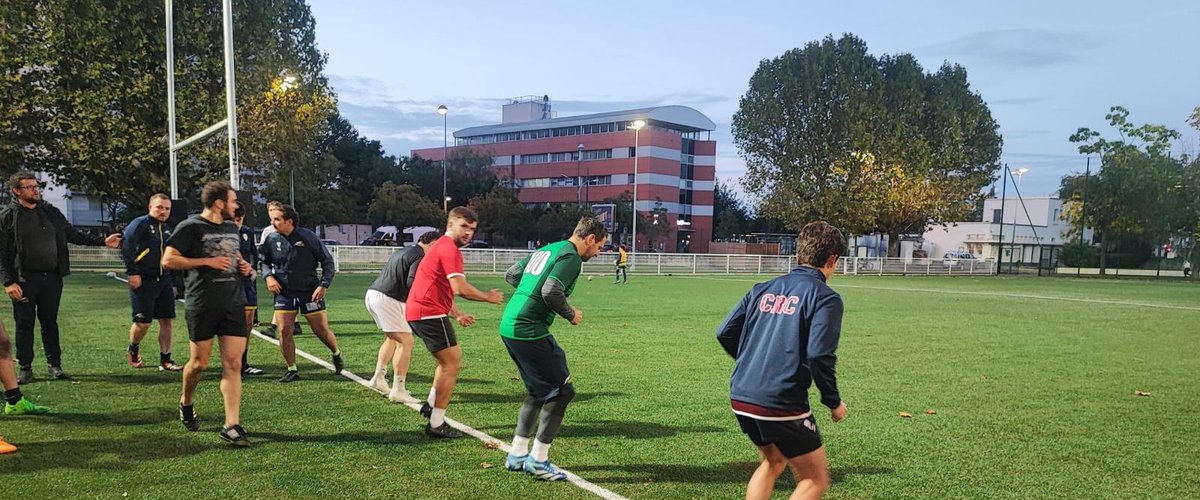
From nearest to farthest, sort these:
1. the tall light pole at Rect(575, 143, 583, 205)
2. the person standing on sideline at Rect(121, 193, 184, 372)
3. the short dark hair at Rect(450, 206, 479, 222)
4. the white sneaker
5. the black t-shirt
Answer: the black t-shirt < the short dark hair at Rect(450, 206, 479, 222) < the white sneaker < the person standing on sideline at Rect(121, 193, 184, 372) < the tall light pole at Rect(575, 143, 583, 205)

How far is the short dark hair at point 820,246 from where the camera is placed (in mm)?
3176

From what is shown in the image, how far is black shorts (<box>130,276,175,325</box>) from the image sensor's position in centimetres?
735

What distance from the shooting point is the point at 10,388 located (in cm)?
546

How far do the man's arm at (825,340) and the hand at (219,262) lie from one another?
158 inches

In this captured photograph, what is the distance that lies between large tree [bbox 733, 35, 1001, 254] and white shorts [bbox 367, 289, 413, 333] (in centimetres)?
3768

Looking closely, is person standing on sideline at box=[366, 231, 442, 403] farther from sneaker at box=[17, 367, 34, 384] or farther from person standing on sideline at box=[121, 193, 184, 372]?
sneaker at box=[17, 367, 34, 384]

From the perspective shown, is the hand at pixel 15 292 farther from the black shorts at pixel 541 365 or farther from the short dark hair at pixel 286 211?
the black shorts at pixel 541 365

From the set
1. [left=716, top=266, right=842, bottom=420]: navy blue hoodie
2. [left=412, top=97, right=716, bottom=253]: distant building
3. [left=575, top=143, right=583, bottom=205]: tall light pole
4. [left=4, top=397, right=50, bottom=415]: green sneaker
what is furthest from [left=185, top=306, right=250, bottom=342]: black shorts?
[left=575, top=143, right=583, bottom=205]: tall light pole

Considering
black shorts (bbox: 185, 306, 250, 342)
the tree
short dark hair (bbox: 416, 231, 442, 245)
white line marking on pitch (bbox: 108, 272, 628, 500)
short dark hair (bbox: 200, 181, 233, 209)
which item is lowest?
white line marking on pitch (bbox: 108, 272, 628, 500)

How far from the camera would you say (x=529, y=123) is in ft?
262

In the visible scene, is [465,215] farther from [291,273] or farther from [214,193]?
[291,273]

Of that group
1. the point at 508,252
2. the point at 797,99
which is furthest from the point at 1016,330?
the point at 797,99

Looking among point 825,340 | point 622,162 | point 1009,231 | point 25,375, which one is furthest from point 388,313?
point 1009,231

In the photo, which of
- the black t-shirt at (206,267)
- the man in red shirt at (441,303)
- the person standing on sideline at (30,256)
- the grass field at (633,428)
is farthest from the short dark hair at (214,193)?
the person standing on sideline at (30,256)
